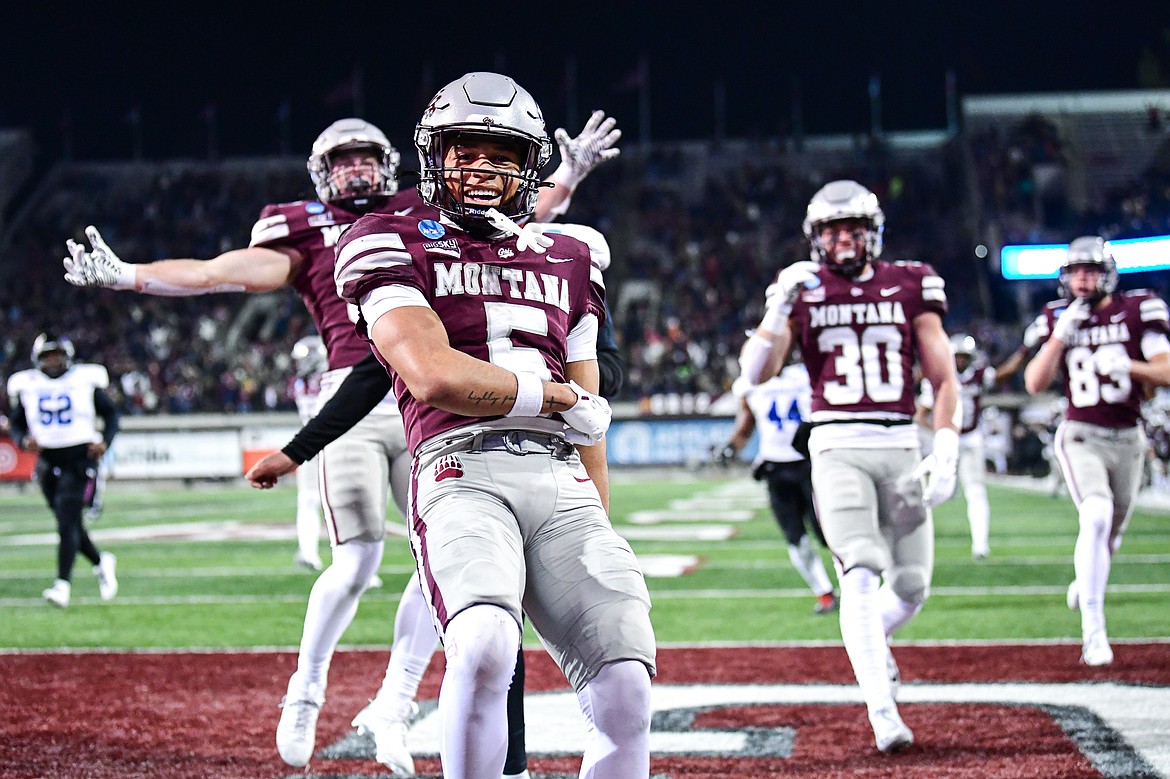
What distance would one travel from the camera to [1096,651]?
6.07 m

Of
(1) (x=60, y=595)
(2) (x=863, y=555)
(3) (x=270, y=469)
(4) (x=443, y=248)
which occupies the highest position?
(4) (x=443, y=248)

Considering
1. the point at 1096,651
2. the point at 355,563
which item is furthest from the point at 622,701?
the point at 1096,651

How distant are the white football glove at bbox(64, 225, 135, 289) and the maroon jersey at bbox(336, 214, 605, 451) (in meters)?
1.72

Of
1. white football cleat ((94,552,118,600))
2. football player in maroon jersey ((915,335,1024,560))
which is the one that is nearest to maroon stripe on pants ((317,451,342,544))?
white football cleat ((94,552,118,600))

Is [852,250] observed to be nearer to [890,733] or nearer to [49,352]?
[890,733]

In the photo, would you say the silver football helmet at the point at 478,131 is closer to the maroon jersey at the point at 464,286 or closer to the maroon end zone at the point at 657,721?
the maroon jersey at the point at 464,286

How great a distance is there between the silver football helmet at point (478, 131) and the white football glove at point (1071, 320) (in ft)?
14.2

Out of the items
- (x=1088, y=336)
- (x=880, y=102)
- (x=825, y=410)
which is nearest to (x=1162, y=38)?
(x=880, y=102)

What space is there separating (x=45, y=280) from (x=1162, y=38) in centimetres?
3052

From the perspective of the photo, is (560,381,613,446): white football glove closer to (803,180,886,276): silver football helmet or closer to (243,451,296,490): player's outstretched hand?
(243,451,296,490): player's outstretched hand

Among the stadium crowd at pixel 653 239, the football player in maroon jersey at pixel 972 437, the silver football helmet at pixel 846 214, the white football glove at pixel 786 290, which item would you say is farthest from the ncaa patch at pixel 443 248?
the stadium crowd at pixel 653 239

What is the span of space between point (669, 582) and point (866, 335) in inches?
202

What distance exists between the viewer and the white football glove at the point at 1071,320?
6746 millimetres

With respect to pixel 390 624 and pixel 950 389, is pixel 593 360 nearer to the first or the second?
pixel 950 389
